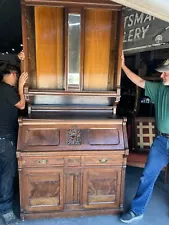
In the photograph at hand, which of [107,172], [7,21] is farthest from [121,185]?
[7,21]

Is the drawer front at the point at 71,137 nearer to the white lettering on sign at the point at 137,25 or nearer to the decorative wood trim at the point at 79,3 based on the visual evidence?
the decorative wood trim at the point at 79,3

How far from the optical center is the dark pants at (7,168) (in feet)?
7.70

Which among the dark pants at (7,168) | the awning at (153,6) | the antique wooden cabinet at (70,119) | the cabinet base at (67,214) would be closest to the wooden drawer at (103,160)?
the antique wooden cabinet at (70,119)

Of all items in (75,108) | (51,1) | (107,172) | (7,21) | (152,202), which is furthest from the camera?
(7,21)

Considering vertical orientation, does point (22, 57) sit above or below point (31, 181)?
above

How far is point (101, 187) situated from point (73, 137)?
1.88 ft

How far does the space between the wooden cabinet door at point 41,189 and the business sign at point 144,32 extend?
1.80 m

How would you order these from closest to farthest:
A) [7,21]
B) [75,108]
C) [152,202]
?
[75,108] < [152,202] < [7,21]

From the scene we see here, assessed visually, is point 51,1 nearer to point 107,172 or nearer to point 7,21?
point 107,172

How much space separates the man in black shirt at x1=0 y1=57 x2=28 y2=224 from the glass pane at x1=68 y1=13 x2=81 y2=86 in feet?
1.44

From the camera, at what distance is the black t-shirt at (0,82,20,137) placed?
7.56 feet

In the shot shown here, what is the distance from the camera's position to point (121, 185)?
2.48 m

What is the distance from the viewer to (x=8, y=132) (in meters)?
2.38

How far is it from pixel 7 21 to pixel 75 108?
329 centimetres
